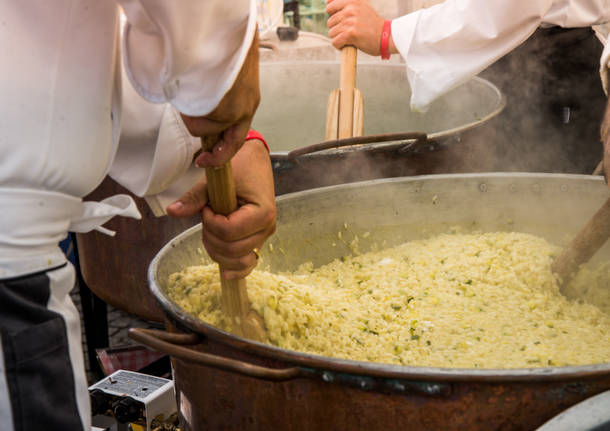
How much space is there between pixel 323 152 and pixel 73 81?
1.01 m

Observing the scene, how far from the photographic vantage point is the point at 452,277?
1.56m

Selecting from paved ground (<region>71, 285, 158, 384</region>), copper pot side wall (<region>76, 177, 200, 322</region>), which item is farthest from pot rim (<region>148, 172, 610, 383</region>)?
paved ground (<region>71, 285, 158, 384</region>)

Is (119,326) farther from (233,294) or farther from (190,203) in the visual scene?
(190,203)

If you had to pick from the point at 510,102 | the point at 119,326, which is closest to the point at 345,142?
the point at 510,102

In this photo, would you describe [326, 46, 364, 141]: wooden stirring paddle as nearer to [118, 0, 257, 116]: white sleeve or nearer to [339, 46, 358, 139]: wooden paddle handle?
[339, 46, 358, 139]: wooden paddle handle

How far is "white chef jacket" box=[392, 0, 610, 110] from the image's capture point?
213cm

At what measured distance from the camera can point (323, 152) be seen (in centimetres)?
183

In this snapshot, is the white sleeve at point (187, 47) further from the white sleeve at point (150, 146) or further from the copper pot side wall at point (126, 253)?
the copper pot side wall at point (126, 253)

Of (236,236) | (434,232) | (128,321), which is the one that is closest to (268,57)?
(128,321)

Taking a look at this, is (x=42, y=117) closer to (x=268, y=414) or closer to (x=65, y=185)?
(x=65, y=185)

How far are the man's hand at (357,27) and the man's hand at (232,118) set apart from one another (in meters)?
1.52

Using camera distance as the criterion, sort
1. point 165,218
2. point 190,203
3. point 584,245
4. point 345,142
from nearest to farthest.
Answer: point 190,203 → point 584,245 → point 345,142 → point 165,218

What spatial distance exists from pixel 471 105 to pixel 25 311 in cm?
212

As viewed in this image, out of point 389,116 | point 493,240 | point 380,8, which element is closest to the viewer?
point 493,240
